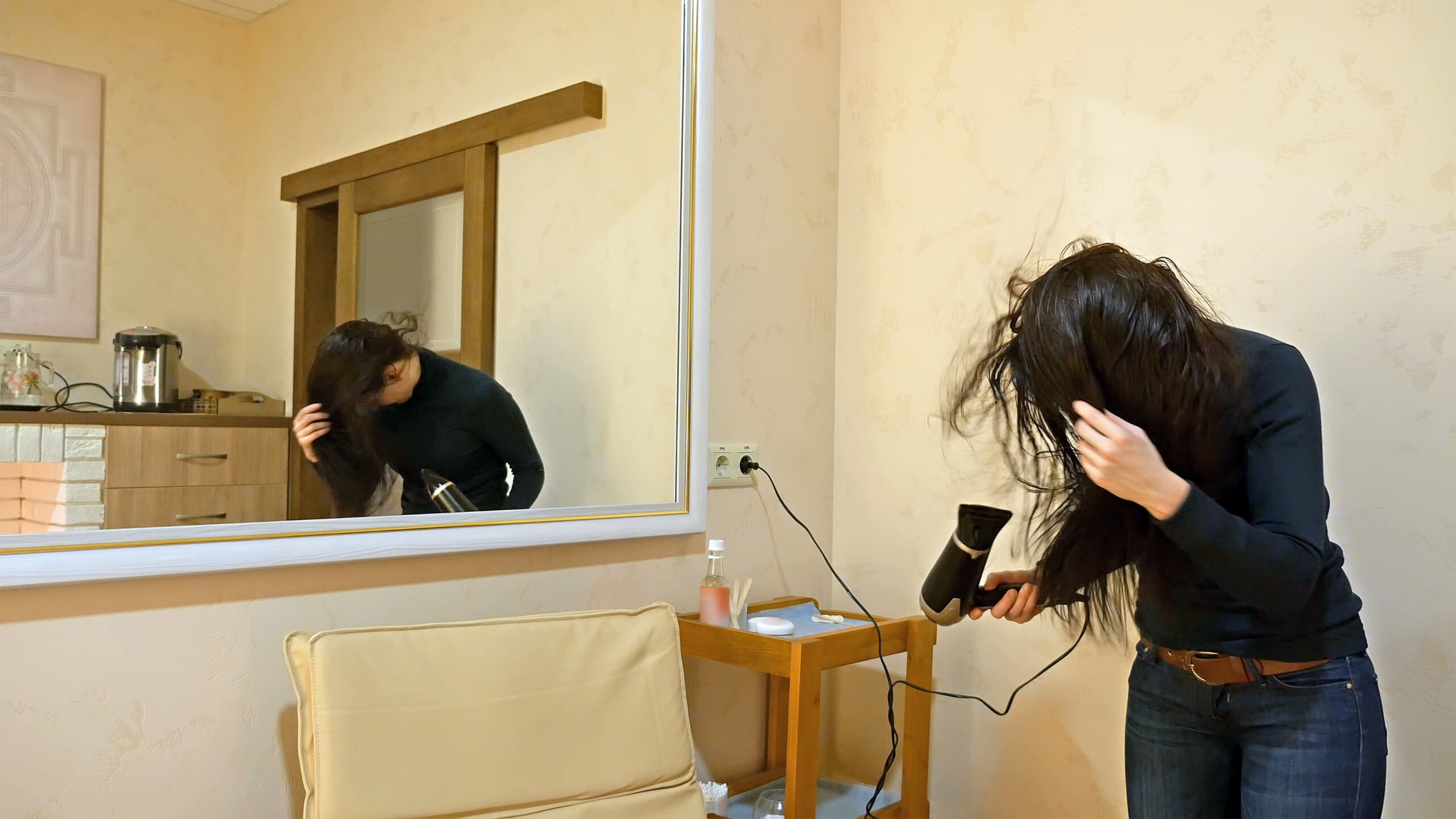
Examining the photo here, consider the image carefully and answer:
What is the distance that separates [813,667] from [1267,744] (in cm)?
67

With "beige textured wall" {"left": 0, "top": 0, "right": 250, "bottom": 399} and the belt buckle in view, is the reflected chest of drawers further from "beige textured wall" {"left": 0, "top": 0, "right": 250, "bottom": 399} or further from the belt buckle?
the belt buckle

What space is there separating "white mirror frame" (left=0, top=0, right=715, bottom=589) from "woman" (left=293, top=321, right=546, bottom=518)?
0.04 m

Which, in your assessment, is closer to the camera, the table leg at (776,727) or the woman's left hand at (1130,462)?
the woman's left hand at (1130,462)

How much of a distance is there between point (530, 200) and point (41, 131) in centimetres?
70

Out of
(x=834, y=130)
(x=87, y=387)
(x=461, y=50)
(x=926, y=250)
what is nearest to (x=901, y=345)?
(x=926, y=250)

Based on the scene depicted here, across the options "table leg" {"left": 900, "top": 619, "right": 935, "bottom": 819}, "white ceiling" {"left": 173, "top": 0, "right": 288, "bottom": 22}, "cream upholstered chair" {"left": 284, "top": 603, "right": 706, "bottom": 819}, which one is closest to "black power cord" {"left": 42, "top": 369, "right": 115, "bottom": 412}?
"cream upholstered chair" {"left": 284, "top": 603, "right": 706, "bottom": 819}

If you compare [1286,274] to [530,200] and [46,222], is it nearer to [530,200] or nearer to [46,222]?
[530,200]

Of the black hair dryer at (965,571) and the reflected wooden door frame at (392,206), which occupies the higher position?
the reflected wooden door frame at (392,206)

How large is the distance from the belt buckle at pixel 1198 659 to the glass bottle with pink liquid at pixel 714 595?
2.65 feet

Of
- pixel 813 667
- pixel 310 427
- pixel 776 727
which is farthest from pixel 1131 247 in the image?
pixel 310 427

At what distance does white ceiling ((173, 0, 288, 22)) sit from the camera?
1.37 metres

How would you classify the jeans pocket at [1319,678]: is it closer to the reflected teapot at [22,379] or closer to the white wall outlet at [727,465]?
the white wall outlet at [727,465]

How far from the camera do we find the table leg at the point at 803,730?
5.44 ft

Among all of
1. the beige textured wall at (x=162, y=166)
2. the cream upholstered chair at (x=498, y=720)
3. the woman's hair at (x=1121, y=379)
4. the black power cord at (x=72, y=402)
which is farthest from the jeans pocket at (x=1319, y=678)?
the black power cord at (x=72, y=402)
